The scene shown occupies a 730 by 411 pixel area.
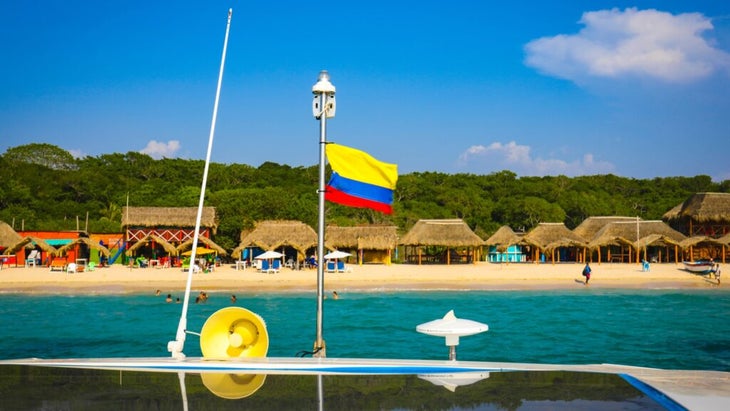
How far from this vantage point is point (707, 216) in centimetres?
4059

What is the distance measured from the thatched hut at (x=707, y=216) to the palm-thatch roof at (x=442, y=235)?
15.0m

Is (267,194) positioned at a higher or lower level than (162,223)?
higher

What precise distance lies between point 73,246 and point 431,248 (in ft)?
72.0

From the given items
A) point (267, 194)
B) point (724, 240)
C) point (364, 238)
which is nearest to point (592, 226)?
point (724, 240)

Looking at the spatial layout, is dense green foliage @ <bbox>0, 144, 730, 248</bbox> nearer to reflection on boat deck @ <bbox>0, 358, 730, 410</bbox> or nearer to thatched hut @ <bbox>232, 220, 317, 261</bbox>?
thatched hut @ <bbox>232, 220, 317, 261</bbox>

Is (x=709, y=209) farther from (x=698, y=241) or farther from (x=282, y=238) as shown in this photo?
(x=282, y=238)

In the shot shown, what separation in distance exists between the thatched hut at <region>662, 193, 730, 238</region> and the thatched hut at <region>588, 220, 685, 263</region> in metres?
2.55

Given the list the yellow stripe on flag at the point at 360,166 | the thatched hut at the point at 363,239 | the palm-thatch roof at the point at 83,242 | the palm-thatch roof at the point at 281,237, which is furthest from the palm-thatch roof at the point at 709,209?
the yellow stripe on flag at the point at 360,166

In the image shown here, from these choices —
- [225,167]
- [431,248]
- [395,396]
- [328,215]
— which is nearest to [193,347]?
[395,396]

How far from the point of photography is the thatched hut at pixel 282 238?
112ft

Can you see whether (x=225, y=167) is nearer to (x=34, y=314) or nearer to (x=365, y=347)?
(x=34, y=314)

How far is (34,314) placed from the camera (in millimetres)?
20156

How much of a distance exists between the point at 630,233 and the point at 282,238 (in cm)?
2095

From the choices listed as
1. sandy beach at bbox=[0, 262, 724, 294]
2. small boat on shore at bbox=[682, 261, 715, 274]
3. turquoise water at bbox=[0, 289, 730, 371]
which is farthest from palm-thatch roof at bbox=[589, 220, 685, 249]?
turquoise water at bbox=[0, 289, 730, 371]
